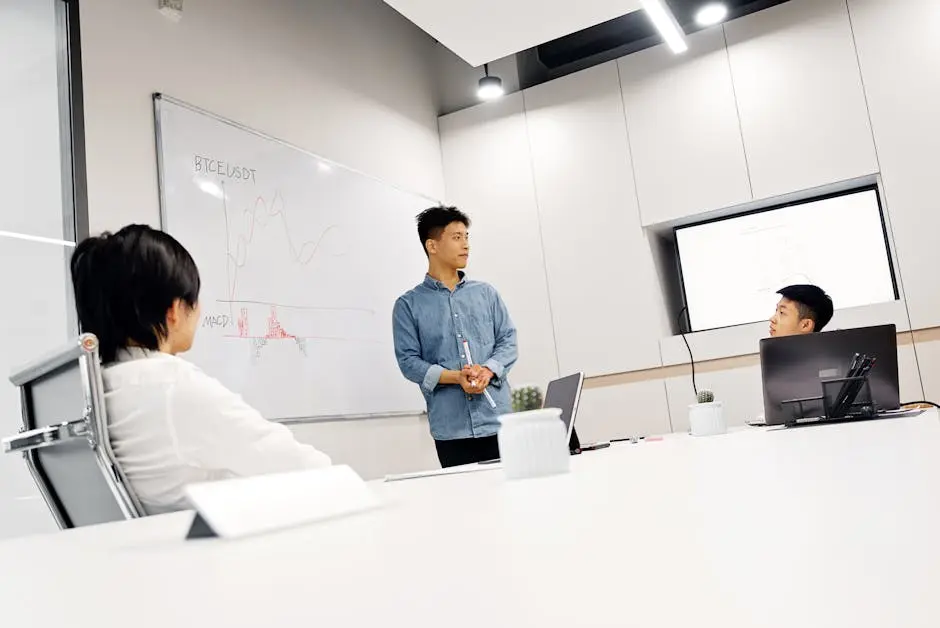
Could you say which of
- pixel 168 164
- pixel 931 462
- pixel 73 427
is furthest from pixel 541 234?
pixel 931 462

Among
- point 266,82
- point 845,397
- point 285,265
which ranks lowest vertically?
point 845,397

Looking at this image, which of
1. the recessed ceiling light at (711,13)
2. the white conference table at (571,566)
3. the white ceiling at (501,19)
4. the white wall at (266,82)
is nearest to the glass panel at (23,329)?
the white wall at (266,82)

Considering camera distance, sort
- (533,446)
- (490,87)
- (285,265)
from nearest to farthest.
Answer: (533,446)
(285,265)
(490,87)

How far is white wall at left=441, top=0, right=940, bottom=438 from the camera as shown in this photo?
11.6 feet

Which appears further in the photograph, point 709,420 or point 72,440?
point 709,420

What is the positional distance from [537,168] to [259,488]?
3.85 m

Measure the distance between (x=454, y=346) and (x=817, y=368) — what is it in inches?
64.1

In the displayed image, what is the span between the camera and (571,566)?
1.07ft

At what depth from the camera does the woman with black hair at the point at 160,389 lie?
1201mm

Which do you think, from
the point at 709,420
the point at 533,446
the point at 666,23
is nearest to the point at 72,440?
the point at 533,446

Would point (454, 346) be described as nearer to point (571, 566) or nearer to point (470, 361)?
point (470, 361)

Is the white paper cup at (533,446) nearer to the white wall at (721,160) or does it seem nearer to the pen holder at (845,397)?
the pen holder at (845,397)

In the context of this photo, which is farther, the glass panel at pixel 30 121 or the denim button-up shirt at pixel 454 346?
the denim button-up shirt at pixel 454 346

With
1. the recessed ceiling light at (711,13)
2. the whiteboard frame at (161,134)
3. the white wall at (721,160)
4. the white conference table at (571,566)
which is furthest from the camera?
the recessed ceiling light at (711,13)
